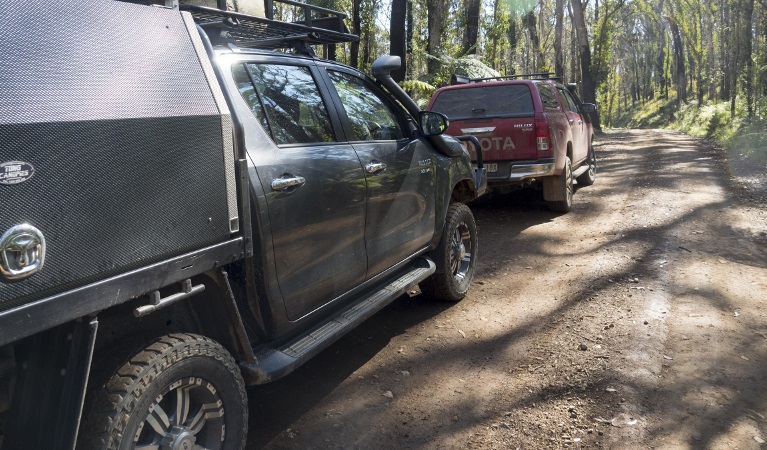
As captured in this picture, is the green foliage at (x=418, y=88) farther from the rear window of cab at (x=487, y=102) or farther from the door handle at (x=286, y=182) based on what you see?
the door handle at (x=286, y=182)

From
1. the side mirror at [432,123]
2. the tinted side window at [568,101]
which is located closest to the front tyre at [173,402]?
the side mirror at [432,123]

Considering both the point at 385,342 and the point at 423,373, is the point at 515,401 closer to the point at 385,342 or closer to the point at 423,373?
the point at 423,373

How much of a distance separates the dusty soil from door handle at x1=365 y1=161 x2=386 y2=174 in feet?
4.35

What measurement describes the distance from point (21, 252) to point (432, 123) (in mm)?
3620

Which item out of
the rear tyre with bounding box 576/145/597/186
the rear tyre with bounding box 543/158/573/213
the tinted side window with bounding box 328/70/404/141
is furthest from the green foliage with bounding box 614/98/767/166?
the tinted side window with bounding box 328/70/404/141

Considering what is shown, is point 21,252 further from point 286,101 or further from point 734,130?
point 734,130

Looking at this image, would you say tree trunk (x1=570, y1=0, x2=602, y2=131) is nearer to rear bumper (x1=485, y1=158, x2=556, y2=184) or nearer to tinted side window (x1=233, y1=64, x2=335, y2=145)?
rear bumper (x1=485, y1=158, x2=556, y2=184)

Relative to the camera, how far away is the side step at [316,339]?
2.88 m

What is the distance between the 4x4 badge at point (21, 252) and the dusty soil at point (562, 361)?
1819 millimetres

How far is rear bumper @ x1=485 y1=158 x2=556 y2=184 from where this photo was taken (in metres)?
8.34

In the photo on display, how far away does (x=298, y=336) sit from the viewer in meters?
3.38

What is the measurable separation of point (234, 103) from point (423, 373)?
84.7 inches

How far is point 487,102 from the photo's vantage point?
8.91 m

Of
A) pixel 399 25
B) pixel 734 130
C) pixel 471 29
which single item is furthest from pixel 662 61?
pixel 399 25
